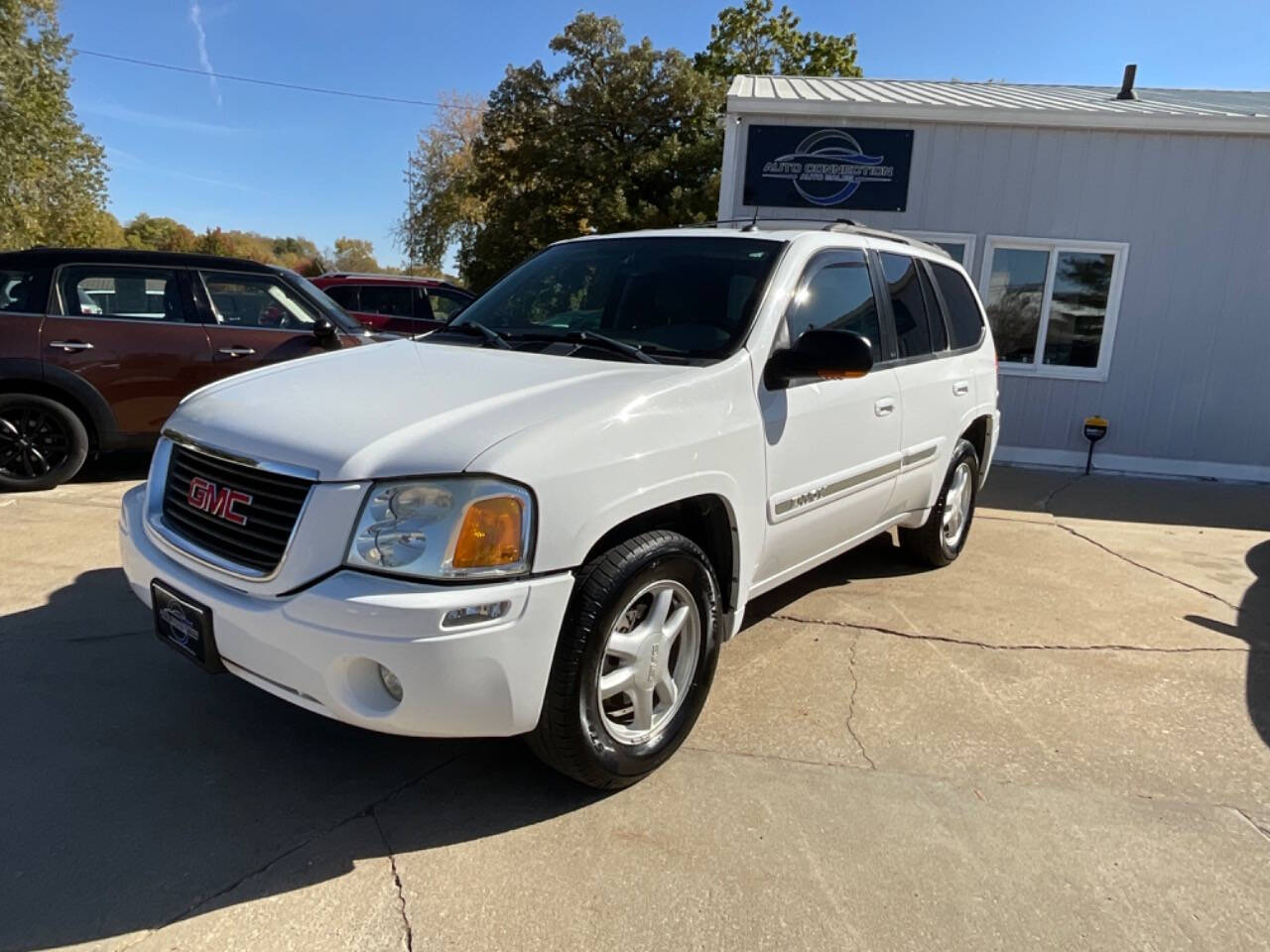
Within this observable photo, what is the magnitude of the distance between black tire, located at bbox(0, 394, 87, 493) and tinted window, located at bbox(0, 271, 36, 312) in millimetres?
636

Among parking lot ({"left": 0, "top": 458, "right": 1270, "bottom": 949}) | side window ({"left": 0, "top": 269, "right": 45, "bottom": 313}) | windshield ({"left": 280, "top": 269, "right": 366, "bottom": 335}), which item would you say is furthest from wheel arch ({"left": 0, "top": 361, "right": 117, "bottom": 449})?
parking lot ({"left": 0, "top": 458, "right": 1270, "bottom": 949})

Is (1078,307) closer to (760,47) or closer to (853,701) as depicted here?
(853,701)

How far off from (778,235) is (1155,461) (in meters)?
7.25

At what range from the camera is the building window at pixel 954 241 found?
881 centimetres

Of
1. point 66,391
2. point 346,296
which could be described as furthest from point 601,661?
point 346,296

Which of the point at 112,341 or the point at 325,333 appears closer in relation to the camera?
the point at 112,341

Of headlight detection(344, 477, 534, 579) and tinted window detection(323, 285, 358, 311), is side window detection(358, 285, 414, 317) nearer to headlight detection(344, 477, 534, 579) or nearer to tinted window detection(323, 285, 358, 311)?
tinted window detection(323, 285, 358, 311)

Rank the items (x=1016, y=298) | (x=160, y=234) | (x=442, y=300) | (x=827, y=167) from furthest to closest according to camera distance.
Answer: (x=160, y=234) → (x=442, y=300) → (x=1016, y=298) → (x=827, y=167)

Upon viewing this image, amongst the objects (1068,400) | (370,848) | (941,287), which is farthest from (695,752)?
(1068,400)

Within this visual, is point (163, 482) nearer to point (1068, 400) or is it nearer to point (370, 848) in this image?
point (370, 848)

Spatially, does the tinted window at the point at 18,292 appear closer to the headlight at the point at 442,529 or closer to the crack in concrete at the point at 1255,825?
the headlight at the point at 442,529

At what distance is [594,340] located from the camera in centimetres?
313

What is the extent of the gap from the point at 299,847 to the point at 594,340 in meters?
1.91

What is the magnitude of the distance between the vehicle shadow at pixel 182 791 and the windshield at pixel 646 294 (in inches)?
64.3
